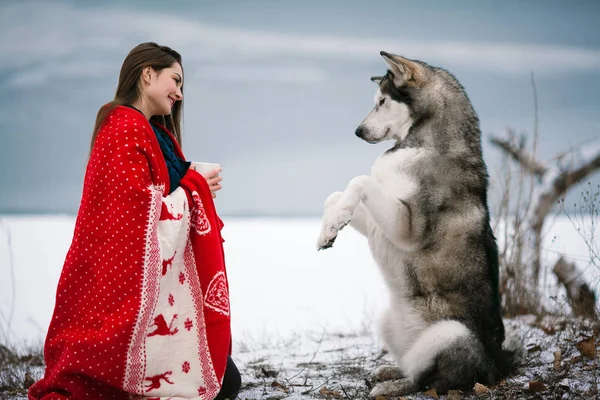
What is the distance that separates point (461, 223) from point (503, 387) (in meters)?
1.03

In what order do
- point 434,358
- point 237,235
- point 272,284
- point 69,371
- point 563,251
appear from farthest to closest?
point 237,235 < point 272,284 < point 563,251 < point 434,358 < point 69,371

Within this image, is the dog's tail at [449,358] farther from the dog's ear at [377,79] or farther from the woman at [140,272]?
the dog's ear at [377,79]

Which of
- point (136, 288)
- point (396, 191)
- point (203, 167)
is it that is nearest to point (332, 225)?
point (396, 191)

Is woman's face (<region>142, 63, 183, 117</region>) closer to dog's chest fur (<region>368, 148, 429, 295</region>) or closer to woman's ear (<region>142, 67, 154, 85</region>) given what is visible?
woman's ear (<region>142, 67, 154, 85</region>)

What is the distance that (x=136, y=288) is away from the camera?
9.62ft

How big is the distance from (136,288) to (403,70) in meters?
2.18

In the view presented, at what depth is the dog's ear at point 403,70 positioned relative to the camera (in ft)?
12.4

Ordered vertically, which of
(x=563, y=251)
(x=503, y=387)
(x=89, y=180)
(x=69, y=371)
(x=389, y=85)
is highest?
(x=389, y=85)

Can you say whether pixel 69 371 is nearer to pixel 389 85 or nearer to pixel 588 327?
pixel 389 85

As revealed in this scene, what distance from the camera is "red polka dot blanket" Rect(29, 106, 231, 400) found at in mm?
2930

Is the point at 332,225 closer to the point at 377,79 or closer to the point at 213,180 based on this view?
the point at 213,180

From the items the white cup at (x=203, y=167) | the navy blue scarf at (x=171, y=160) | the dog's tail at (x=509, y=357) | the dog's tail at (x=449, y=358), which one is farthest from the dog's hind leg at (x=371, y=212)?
the dog's tail at (x=509, y=357)

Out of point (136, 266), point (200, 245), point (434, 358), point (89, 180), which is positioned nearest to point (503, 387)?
point (434, 358)

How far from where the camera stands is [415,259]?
3.67 metres
